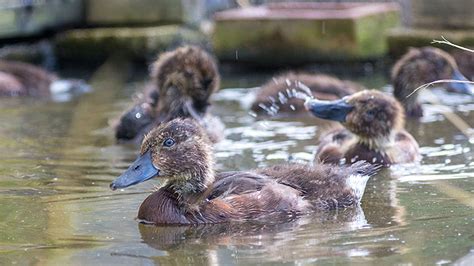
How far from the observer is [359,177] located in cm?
715

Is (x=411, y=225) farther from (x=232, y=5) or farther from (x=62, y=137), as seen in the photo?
(x=232, y=5)

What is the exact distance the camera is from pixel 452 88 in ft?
39.5

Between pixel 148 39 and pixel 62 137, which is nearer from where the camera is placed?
pixel 62 137

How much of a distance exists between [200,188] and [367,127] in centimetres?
216

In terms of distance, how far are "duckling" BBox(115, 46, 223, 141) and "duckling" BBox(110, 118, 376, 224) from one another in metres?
2.69

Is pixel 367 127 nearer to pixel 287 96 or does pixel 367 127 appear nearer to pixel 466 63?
pixel 287 96

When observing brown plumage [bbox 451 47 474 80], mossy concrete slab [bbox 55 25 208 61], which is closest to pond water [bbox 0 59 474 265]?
brown plumage [bbox 451 47 474 80]

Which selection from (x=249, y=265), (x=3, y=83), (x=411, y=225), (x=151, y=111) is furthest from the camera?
(x=3, y=83)

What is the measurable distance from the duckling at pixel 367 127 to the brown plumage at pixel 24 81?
5.37m

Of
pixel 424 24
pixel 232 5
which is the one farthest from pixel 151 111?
pixel 232 5

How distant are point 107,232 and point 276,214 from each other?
1.03 m

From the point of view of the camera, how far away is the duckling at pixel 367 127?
8.35 meters

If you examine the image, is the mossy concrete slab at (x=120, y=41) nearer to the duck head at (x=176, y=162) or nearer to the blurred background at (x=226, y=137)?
the blurred background at (x=226, y=137)

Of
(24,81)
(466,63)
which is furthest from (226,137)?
(466,63)
